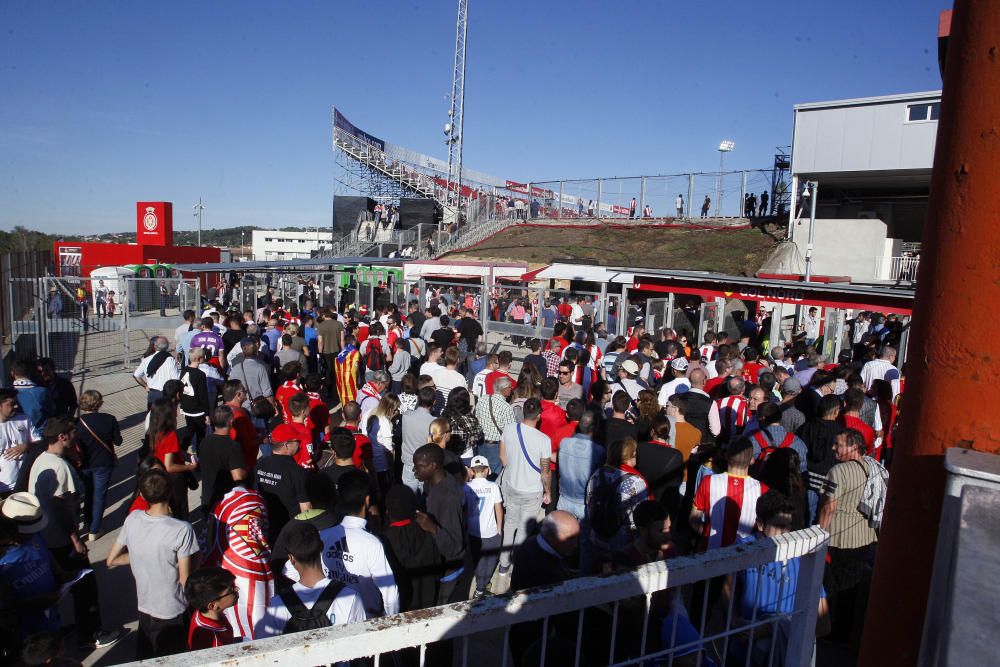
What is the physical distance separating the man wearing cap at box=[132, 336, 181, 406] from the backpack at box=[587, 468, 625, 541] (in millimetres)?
5890

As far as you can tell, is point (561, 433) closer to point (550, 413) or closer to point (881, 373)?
point (550, 413)

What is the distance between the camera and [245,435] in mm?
5965

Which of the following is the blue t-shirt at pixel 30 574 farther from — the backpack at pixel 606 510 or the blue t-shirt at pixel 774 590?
the blue t-shirt at pixel 774 590

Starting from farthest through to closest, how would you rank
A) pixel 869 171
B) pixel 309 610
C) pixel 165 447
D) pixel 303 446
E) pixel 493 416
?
pixel 869 171, pixel 493 416, pixel 303 446, pixel 165 447, pixel 309 610

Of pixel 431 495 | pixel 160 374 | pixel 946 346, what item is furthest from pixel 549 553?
pixel 160 374

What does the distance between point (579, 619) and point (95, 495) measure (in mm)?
5866

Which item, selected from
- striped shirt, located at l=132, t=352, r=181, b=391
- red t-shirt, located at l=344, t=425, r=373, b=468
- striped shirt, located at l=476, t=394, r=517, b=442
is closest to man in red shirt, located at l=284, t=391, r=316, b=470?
red t-shirt, located at l=344, t=425, r=373, b=468

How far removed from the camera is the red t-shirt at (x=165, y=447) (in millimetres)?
5493

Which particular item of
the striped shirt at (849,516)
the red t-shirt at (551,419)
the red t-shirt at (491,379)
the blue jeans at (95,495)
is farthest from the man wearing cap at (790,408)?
the blue jeans at (95,495)

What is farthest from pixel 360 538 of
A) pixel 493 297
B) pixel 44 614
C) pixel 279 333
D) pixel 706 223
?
pixel 706 223

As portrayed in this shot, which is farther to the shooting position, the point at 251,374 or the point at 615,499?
the point at 251,374

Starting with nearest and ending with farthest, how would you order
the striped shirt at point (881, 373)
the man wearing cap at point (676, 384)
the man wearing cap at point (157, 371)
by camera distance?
the man wearing cap at point (676, 384) → the man wearing cap at point (157, 371) → the striped shirt at point (881, 373)

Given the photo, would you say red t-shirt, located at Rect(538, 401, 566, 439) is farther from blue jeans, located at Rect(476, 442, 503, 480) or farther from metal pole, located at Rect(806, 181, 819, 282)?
metal pole, located at Rect(806, 181, 819, 282)

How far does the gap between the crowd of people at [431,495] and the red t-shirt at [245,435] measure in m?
0.02
